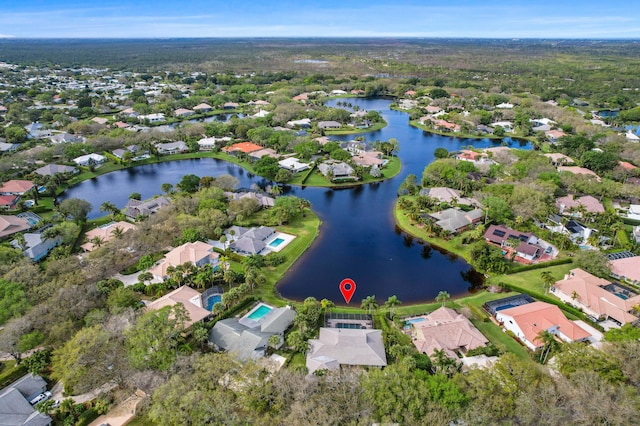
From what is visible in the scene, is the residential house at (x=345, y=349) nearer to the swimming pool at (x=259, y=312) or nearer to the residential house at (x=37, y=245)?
the swimming pool at (x=259, y=312)

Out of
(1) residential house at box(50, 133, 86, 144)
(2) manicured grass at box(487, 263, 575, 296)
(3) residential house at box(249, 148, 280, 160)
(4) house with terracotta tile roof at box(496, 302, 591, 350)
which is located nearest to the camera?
(4) house with terracotta tile roof at box(496, 302, 591, 350)

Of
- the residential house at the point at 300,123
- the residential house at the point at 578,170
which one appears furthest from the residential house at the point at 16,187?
the residential house at the point at 578,170

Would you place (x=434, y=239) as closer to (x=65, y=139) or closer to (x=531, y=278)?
(x=531, y=278)

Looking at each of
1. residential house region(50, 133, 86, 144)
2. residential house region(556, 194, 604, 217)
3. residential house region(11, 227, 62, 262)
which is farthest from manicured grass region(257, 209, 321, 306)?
residential house region(50, 133, 86, 144)

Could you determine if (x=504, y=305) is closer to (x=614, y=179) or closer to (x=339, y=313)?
(x=339, y=313)

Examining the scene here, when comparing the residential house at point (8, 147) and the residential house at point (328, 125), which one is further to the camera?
the residential house at point (328, 125)

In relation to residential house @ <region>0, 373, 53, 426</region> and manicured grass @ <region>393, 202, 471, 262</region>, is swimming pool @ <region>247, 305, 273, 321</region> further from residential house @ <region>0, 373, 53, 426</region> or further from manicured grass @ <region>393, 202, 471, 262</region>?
manicured grass @ <region>393, 202, 471, 262</region>

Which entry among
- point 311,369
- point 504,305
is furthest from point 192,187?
point 504,305
